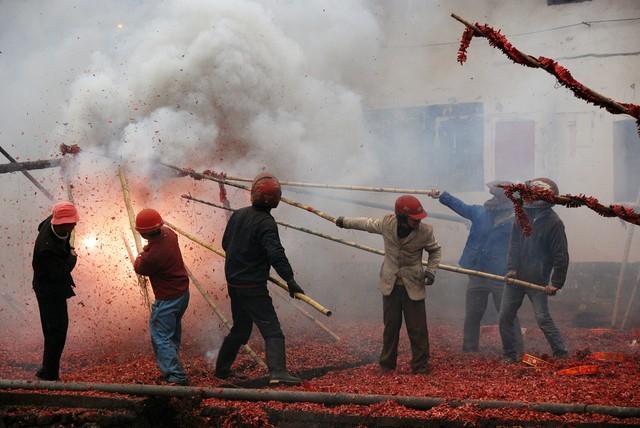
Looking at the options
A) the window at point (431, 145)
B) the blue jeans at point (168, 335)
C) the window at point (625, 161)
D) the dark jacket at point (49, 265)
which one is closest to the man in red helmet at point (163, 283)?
the blue jeans at point (168, 335)

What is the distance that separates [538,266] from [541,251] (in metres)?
0.19

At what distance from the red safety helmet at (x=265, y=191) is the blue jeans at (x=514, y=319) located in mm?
3325

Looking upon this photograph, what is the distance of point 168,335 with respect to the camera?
7102 mm

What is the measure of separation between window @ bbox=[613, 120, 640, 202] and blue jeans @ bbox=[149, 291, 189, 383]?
8.67 m

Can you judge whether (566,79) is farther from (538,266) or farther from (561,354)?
(561,354)

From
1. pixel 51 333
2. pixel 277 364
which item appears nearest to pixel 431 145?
pixel 277 364

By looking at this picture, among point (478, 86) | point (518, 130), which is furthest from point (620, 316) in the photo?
point (478, 86)

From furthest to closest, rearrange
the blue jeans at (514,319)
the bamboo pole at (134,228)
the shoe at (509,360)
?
the blue jeans at (514,319) → the shoe at (509,360) → the bamboo pole at (134,228)

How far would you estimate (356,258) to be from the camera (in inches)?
558

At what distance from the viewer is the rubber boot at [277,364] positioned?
695 cm

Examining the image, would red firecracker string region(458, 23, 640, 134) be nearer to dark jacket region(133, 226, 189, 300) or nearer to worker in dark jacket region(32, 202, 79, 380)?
dark jacket region(133, 226, 189, 300)

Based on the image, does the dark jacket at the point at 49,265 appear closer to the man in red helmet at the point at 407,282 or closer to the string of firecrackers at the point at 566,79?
the man in red helmet at the point at 407,282

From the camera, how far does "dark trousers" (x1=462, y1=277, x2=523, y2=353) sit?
9445mm

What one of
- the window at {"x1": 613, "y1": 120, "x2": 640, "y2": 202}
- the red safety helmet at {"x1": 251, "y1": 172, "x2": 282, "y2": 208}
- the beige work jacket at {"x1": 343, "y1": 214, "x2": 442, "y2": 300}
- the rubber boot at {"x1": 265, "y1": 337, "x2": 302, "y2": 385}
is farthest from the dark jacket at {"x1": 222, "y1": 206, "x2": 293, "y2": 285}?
the window at {"x1": 613, "y1": 120, "x2": 640, "y2": 202}
